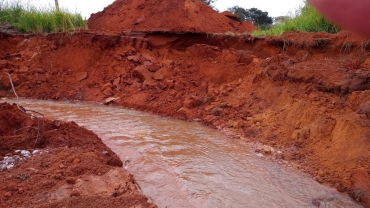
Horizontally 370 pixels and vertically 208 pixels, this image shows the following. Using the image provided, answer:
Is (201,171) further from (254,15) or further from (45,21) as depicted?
(254,15)

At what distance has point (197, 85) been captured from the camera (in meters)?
8.84

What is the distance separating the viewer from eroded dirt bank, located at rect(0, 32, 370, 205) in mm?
4922

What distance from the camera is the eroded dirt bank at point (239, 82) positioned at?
4922 mm

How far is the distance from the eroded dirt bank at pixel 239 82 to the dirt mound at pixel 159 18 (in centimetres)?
203

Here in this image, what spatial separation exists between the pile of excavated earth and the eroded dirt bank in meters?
0.02

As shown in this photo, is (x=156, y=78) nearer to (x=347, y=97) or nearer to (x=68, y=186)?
(x=347, y=97)

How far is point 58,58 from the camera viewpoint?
438 inches

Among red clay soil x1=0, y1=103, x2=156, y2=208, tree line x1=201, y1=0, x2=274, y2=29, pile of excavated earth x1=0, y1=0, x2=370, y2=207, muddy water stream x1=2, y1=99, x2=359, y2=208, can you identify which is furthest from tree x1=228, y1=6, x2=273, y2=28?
red clay soil x1=0, y1=103, x2=156, y2=208

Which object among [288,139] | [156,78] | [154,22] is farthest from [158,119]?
[154,22]

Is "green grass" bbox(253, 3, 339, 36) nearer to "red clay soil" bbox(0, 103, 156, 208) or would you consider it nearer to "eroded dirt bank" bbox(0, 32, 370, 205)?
Result: "eroded dirt bank" bbox(0, 32, 370, 205)

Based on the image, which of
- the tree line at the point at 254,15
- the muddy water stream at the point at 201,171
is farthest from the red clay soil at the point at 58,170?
the tree line at the point at 254,15

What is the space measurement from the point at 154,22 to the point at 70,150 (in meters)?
9.34

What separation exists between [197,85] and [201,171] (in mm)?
4478

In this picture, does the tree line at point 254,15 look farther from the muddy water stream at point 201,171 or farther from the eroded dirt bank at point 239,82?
the muddy water stream at point 201,171
